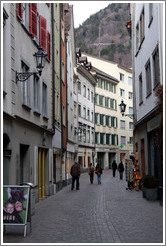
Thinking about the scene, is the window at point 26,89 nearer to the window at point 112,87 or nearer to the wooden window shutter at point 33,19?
the wooden window shutter at point 33,19

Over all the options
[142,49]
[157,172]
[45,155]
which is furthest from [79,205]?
[142,49]

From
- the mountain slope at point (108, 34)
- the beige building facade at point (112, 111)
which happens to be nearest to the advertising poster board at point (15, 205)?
the beige building facade at point (112, 111)

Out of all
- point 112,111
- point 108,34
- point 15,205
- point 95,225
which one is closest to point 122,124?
point 112,111

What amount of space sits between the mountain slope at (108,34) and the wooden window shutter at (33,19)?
12086 centimetres

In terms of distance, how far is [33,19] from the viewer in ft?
60.1

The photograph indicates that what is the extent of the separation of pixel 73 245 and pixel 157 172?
11440 mm

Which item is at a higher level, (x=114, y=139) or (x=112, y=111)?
(x=112, y=111)

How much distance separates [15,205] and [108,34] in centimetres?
17623

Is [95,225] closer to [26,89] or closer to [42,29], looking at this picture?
[26,89]

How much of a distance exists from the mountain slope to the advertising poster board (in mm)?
130600

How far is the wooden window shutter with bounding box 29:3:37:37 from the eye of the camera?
58.0 ft

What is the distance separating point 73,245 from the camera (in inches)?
321

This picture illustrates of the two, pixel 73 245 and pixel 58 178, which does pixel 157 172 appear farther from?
pixel 73 245

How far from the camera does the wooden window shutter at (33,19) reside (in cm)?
1768
